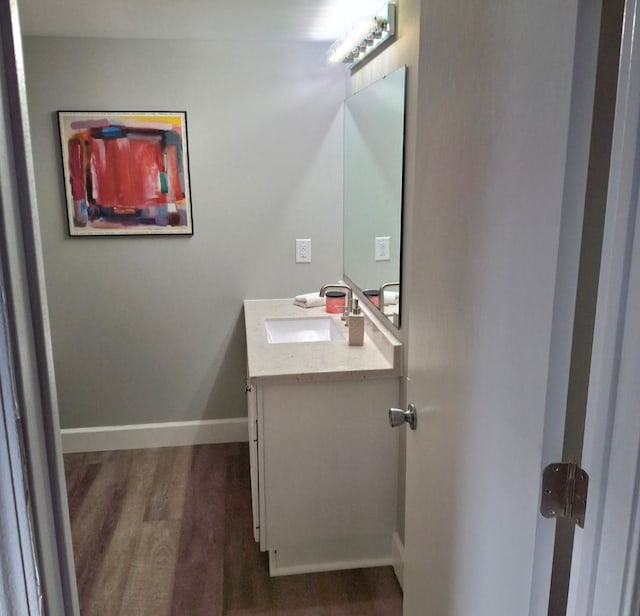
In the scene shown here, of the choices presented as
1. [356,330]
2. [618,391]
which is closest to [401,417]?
[618,391]

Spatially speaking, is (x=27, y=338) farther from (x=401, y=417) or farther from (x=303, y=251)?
(x=303, y=251)

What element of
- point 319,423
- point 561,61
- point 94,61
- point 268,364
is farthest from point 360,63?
point 561,61

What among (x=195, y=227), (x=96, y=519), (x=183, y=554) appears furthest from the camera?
(x=195, y=227)

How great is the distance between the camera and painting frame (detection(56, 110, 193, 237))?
288 centimetres

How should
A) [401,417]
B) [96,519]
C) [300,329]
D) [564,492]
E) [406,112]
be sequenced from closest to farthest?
[564,492] → [401,417] → [406,112] → [96,519] → [300,329]

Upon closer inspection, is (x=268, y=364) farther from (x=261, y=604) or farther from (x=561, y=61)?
(x=561, y=61)

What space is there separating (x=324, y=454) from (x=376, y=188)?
1098mm

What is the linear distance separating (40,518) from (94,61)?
8.81 feet

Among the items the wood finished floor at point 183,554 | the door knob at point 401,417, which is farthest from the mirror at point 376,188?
the wood finished floor at point 183,554

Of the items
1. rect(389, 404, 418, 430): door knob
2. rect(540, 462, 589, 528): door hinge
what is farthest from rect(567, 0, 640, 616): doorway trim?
rect(389, 404, 418, 430): door knob

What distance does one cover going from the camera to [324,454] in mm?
2176

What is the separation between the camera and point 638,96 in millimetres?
659

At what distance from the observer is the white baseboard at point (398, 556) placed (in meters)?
2.18

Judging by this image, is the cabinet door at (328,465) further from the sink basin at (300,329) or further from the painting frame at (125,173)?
the painting frame at (125,173)
